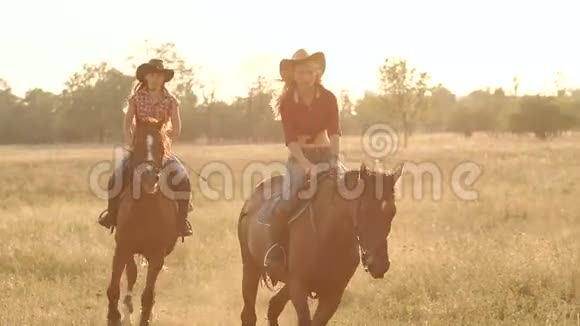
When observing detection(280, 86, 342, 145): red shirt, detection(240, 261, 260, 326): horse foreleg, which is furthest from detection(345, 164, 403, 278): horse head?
detection(240, 261, 260, 326): horse foreleg

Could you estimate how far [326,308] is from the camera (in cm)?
676

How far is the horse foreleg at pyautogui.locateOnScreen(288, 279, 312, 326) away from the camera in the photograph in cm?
658

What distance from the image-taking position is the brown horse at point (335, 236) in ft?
19.6

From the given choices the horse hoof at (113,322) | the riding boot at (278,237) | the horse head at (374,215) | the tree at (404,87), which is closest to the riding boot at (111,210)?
the horse hoof at (113,322)

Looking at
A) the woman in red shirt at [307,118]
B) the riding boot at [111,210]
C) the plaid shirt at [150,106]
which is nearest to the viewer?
the woman in red shirt at [307,118]

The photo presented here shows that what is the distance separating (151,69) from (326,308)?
178 inches

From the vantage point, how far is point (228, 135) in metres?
86.8

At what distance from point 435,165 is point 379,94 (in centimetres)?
3636

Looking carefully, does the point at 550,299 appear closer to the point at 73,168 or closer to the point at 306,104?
the point at 306,104

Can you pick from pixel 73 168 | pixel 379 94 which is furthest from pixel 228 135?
pixel 73 168

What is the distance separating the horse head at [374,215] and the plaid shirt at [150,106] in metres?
4.07

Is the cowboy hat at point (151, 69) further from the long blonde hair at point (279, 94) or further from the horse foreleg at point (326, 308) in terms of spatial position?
the horse foreleg at point (326, 308)

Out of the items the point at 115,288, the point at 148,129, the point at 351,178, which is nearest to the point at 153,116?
the point at 148,129

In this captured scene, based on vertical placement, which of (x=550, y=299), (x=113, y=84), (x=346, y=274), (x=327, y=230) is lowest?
(x=550, y=299)
